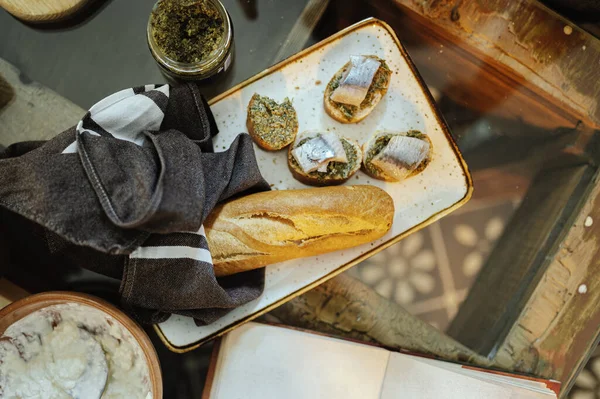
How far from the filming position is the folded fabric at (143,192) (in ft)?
2.86

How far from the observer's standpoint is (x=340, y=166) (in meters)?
1.17

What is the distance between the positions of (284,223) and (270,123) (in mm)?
259

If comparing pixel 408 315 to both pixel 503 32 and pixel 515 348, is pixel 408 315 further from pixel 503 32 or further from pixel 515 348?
pixel 503 32

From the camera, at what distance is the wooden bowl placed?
1004 mm

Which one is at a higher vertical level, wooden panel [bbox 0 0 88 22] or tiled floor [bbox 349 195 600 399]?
wooden panel [bbox 0 0 88 22]

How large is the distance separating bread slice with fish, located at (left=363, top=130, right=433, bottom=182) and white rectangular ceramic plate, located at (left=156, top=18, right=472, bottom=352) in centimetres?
3

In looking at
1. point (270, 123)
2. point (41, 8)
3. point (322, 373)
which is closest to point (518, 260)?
point (322, 373)

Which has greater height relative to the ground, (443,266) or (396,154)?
(396,154)

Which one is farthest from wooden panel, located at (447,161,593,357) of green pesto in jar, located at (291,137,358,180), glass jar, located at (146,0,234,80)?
glass jar, located at (146,0,234,80)

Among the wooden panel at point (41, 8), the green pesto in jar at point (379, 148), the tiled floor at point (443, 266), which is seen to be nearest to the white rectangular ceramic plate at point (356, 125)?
the green pesto in jar at point (379, 148)

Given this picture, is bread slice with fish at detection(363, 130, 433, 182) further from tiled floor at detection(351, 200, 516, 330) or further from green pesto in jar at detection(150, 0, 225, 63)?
green pesto in jar at detection(150, 0, 225, 63)

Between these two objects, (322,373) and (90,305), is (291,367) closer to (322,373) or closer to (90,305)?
(322,373)

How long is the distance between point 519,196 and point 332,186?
631 millimetres

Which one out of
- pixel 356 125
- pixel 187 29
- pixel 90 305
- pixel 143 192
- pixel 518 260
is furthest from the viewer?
pixel 518 260
